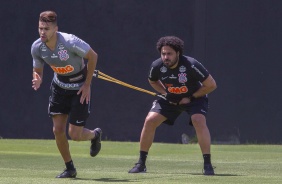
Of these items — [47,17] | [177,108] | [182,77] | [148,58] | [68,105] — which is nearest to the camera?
[47,17]

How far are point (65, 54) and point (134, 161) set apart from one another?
3.98m

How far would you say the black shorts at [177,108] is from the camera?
1075 centimetres

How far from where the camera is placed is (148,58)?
19141mm

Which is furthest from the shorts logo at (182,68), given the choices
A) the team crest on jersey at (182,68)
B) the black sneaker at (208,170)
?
the black sneaker at (208,170)

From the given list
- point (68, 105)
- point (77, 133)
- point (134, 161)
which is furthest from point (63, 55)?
point (134, 161)

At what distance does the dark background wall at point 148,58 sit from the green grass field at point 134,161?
0.77m

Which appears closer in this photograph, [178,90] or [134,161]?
[178,90]

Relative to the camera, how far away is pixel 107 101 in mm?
19406

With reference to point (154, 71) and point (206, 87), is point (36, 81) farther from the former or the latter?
point (206, 87)

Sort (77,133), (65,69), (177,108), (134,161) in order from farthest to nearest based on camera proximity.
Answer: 1. (134,161)
2. (177,108)
3. (77,133)
4. (65,69)

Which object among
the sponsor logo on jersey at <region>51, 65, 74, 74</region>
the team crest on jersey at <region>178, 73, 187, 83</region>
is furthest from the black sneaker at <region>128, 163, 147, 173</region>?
the sponsor logo on jersey at <region>51, 65, 74, 74</region>

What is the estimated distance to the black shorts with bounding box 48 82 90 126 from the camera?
996 cm

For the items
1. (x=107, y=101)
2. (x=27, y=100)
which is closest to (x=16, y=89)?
(x=27, y=100)

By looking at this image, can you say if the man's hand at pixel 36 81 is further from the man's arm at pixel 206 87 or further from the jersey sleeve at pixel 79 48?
the man's arm at pixel 206 87
